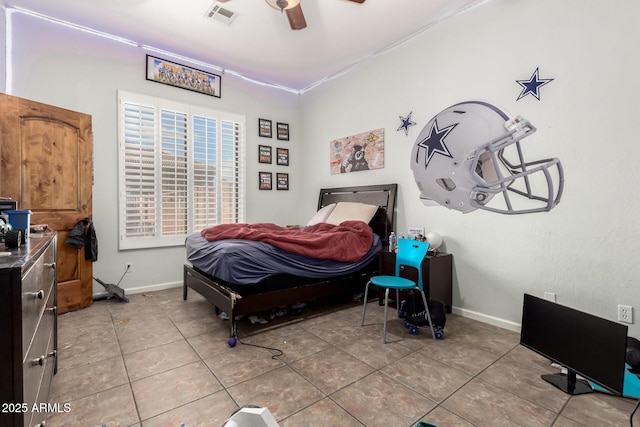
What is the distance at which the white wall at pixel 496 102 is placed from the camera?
81.0 inches

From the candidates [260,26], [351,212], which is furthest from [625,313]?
[260,26]

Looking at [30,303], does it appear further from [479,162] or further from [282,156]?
[282,156]

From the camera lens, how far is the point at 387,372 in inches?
74.1

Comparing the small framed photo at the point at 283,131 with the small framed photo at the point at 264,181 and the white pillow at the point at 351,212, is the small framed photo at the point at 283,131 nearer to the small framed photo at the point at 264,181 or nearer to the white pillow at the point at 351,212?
the small framed photo at the point at 264,181

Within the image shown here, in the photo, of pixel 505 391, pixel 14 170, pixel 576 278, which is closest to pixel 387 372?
pixel 505 391

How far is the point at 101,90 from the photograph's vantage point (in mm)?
3340

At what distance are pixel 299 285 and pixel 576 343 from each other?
1.94m

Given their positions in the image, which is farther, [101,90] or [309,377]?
[101,90]

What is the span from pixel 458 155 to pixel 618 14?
2.59m

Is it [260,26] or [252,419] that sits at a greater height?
[260,26]

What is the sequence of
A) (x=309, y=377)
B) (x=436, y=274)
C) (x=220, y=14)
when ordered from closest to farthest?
1. (x=309, y=377)
2. (x=436, y=274)
3. (x=220, y=14)

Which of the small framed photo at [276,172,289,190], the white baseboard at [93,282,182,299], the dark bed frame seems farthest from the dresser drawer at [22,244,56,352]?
the small framed photo at [276,172,289,190]

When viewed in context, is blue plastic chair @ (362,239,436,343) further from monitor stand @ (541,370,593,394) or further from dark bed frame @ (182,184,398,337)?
monitor stand @ (541,370,593,394)

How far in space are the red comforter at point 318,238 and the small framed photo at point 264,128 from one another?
1.84 meters
